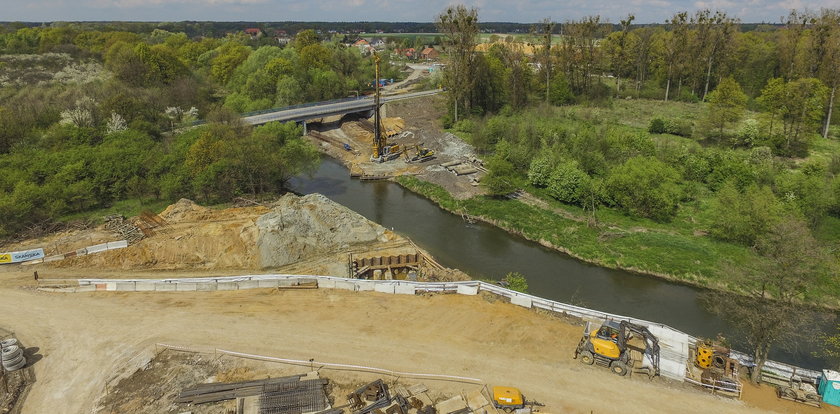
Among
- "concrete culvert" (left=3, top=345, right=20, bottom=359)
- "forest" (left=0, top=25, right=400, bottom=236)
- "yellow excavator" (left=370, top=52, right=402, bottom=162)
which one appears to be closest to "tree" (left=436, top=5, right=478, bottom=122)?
"yellow excavator" (left=370, top=52, right=402, bottom=162)

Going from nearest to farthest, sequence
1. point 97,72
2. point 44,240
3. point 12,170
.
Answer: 1. point 44,240
2. point 12,170
3. point 97,72

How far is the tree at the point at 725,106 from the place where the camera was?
4950 centimetres

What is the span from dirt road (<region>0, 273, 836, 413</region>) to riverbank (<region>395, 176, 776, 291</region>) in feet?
38.2

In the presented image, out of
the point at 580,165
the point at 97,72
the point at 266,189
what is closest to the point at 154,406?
the point at 266,189

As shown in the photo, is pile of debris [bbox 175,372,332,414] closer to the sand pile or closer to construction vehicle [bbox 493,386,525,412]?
construction vehicle [bbox 493,386,525,412]

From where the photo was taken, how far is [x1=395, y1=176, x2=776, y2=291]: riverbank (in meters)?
29.2

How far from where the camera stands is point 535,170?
41.5 meters

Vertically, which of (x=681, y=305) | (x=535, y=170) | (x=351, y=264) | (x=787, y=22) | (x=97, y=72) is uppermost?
(x=787, y=22)

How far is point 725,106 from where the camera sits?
50.7 meters

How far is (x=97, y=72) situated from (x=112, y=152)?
44.4 m

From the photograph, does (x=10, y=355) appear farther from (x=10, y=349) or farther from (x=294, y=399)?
(x=294, y=399)

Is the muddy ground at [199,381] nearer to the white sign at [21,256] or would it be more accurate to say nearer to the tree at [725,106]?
the white sign at [21,256]

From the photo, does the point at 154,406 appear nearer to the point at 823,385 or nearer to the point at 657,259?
the point at 823,385

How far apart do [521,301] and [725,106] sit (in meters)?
42.7
